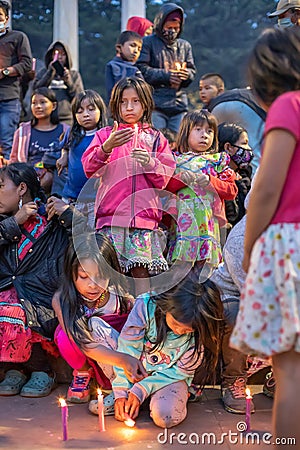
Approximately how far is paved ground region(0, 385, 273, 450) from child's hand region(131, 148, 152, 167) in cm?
121

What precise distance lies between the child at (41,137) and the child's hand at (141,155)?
→ 1635mm

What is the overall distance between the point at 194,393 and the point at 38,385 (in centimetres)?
74

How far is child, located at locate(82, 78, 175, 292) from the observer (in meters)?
3.48

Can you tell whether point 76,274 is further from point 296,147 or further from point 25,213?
point 296,147

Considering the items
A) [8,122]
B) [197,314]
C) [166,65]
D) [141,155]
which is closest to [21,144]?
[8,122]

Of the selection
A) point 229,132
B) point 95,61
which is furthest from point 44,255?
point 95,61

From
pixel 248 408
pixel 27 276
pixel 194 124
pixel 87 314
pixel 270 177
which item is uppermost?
pixel 194 124

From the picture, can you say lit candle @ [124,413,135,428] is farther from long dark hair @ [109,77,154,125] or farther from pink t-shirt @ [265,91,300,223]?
long dark hair @ [109,77,154,125]

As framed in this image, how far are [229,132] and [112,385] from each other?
1.91 m

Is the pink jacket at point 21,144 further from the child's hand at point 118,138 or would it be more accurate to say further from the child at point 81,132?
the child's hand at point 118,138

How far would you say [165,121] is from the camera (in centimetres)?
570

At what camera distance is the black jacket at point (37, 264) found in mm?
3344

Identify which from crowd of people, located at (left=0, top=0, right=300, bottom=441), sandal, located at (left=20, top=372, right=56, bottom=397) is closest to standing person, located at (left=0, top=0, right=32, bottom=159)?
crowd of people, located at (left=0, top=0, right=300, bottom=441)

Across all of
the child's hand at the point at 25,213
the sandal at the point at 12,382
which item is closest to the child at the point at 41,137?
the child's hand at the point at 25,213
